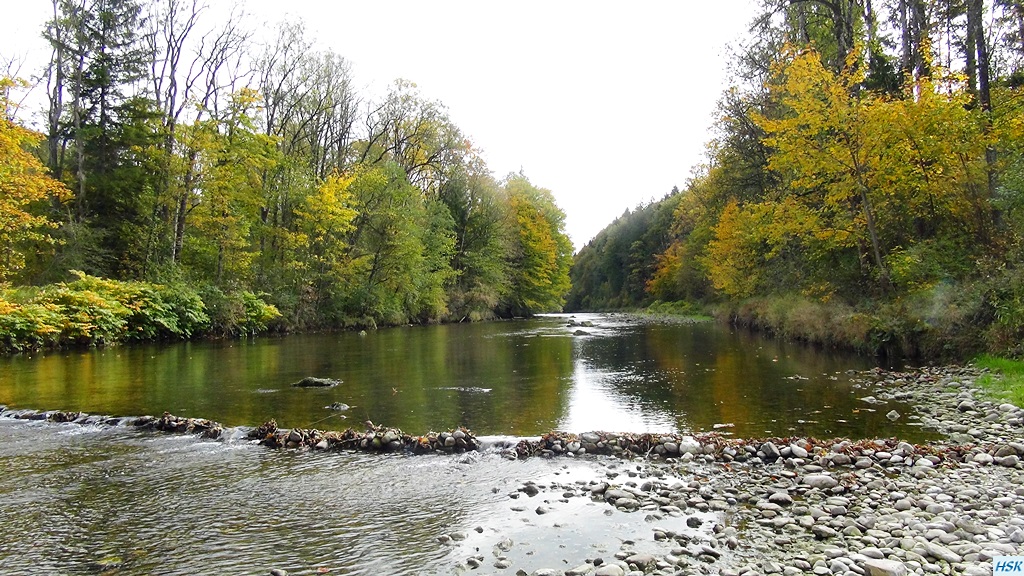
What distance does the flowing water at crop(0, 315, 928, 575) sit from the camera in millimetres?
4281

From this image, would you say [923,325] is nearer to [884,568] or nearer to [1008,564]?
[1008,564]

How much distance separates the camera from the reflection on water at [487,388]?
8.49 metres

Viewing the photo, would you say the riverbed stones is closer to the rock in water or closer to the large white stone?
the large white stone

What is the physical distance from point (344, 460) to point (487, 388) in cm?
513

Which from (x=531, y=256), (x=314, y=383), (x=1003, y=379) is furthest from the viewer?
(x=531, y=256)

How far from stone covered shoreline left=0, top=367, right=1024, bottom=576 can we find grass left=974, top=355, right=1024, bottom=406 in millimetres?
369

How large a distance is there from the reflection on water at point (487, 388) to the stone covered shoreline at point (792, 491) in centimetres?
94

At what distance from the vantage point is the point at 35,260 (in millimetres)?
24328

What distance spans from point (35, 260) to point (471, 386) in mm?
23688

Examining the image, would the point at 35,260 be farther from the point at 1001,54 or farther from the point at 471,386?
the point at 1001,54

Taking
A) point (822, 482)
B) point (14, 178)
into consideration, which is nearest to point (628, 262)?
point (14, 178)

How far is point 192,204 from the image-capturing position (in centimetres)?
2770

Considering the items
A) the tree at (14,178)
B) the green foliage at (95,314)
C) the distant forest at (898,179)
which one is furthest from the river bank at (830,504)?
the tree at (14,178)

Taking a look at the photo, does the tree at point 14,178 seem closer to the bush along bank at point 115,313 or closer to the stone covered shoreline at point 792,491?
the bush along bank at point 115,313
